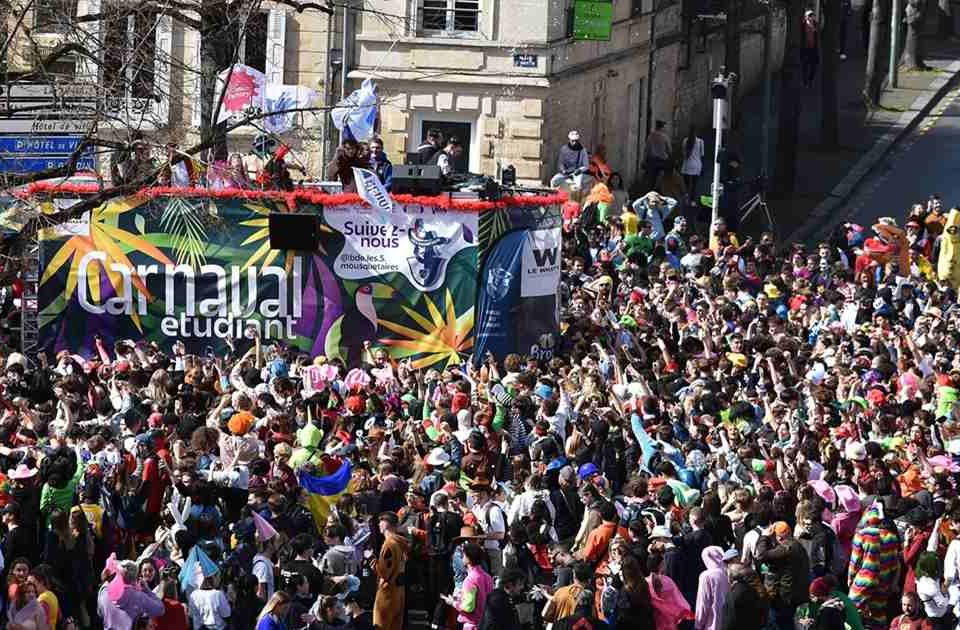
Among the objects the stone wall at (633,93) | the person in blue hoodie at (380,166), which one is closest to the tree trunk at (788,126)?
the stone wall at (633,93)

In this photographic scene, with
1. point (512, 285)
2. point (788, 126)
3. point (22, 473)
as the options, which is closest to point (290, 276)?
point (512, 285)

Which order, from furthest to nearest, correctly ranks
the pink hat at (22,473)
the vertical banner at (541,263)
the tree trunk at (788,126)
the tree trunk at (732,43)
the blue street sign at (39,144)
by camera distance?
1. the tree trunk at (732,43)
2. the tree trunk at (788,126)
3. the blue street sign at (39,144)
4. the vertical banner at (541,263)
5. the pink hat at (22,473)

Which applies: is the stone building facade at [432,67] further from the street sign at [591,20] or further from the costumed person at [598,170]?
the costumed person at [598,170]

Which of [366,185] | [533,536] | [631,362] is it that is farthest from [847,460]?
[366,185]

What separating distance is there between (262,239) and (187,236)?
0.83m

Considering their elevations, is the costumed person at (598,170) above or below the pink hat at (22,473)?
above

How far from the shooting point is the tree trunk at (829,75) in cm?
4469

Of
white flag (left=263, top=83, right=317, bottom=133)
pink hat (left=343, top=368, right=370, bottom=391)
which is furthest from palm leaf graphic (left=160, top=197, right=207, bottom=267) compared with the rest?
pink hat (left=343, top=368, right=370, bottom=391)

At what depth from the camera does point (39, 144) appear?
2886cm

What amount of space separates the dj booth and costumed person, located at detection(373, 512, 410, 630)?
8669mm

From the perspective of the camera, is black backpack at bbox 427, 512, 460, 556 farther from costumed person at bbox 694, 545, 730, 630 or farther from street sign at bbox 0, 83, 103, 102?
street sign at bbox 0, 83, 103, 102

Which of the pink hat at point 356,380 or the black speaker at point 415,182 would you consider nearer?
the pink hat at point 356,380

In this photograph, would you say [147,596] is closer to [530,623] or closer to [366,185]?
[530,623]

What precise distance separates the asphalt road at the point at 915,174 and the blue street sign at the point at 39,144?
15397mm
